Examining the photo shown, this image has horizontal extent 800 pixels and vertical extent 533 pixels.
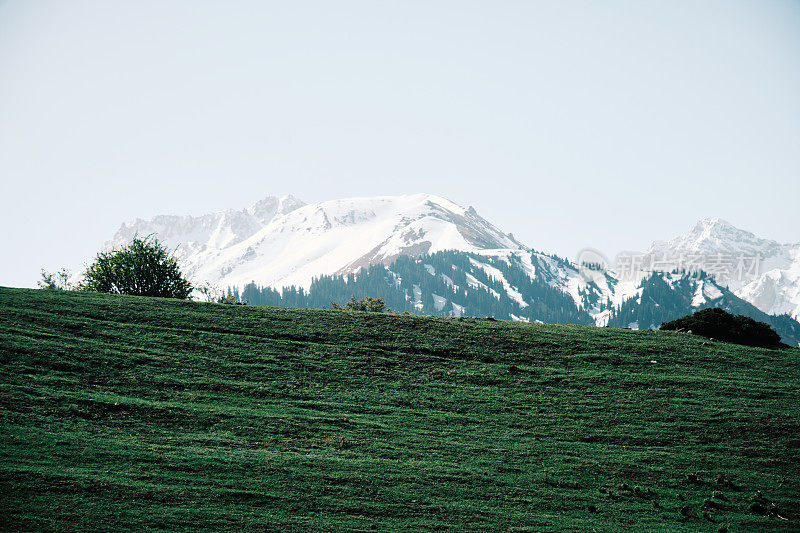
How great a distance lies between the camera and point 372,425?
21.6 metres

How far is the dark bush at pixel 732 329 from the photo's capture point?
34750 millimetres

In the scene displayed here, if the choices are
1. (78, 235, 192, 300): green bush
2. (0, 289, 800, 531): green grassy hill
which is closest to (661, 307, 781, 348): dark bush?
(0, 289, 800, 531): green grassy hill

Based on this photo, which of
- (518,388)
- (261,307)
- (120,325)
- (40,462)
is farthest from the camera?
(261,307)

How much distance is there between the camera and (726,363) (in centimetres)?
3006

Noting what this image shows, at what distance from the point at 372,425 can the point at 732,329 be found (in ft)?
83.2

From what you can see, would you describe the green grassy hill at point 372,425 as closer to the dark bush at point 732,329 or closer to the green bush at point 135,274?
the dark bush at point 732,329

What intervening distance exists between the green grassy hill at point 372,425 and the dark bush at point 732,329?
2.35 metres

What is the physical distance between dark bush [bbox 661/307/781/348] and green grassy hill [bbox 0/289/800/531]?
2353mm

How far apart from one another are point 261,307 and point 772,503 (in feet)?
90.4

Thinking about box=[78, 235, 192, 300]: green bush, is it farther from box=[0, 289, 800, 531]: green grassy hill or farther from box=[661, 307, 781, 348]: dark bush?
box=[661, 307, 781, 348]: dark bush

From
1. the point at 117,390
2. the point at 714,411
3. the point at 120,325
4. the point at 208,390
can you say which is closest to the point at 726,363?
the point at 714,411

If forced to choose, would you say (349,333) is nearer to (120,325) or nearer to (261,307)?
(261,307)

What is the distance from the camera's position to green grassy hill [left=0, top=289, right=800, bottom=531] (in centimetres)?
1623

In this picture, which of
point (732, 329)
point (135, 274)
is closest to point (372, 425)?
point (732, 329)
